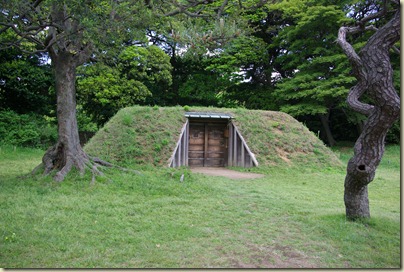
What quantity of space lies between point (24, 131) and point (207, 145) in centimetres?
993

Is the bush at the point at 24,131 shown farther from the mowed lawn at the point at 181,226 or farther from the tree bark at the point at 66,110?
the mowed lawn at the point at 181,226

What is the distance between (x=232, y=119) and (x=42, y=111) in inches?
520

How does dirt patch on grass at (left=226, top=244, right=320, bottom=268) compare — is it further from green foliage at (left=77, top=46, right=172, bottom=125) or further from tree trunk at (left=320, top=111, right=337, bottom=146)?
tree trunk at (left=320, top=111, right=337, bottom=146)

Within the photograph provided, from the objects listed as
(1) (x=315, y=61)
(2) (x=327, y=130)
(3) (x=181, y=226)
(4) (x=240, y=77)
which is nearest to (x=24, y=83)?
(4) (x=240, y=77)

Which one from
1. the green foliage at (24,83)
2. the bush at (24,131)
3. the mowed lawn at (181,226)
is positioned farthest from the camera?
the green foliage at (24,83)

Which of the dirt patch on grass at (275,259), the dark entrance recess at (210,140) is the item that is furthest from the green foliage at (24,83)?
the dirt patch on grass at (275,259)

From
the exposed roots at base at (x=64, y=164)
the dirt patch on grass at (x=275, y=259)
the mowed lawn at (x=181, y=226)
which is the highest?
the exposed roots at base at (x=64, y=164)

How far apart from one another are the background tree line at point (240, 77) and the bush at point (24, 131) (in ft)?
0.19

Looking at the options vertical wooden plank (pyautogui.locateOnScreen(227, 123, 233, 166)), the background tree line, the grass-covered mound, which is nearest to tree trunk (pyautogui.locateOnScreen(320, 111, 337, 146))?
the background tree line

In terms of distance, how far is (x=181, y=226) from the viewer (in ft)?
19.0

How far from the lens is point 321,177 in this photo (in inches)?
491

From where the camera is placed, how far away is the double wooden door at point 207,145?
1650 cm

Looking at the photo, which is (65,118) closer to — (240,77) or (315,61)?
(315,61)

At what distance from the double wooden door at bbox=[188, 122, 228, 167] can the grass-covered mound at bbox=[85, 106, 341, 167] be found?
0.89 meters
